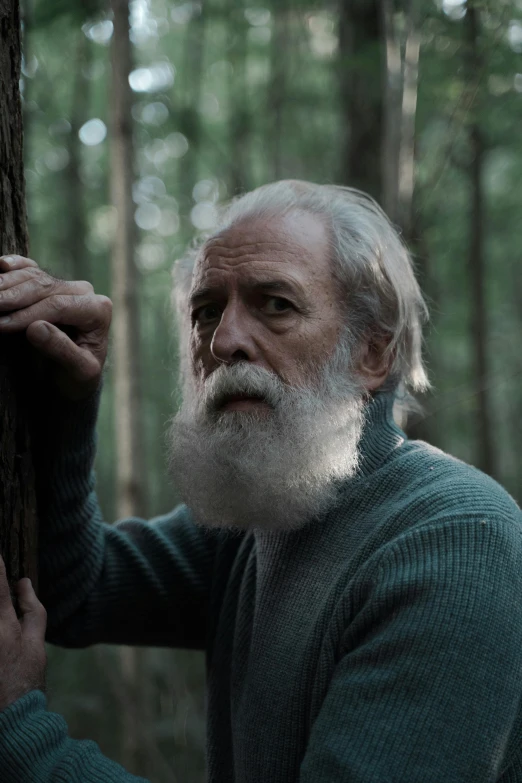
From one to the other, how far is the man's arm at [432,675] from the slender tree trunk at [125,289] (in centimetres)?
296

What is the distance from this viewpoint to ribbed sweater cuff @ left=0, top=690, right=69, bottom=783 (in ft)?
5.39

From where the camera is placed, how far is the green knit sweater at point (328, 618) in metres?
1.62

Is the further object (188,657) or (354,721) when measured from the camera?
(188,657)

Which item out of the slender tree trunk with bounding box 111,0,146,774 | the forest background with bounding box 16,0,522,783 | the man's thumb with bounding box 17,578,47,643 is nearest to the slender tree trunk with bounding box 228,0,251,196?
the forest background with bounding box 16,0,522,783

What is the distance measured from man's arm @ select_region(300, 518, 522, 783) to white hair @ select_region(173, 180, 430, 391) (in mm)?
1003

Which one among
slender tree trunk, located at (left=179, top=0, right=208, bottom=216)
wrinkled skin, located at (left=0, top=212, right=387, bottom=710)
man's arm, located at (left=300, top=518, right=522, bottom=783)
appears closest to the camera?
man's arm, located at (left=300, top=518, right=522, bottom=783)

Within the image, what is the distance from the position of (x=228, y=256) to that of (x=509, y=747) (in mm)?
1684

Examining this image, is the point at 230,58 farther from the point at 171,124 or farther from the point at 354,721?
the point at 354,721

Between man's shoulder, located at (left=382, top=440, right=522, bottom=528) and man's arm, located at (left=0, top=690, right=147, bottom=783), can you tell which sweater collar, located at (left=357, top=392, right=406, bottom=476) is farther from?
man's arm, located at (left=0, top=690, right=147, bottom=783)

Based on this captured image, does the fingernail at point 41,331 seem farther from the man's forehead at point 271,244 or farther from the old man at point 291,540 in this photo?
the man's forehead at point 271,244

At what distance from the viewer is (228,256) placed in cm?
250

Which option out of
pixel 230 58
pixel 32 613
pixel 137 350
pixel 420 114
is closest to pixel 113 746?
pixel 137 350

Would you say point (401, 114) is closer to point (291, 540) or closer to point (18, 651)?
point (291, 540)

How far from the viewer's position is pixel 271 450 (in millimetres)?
2318
